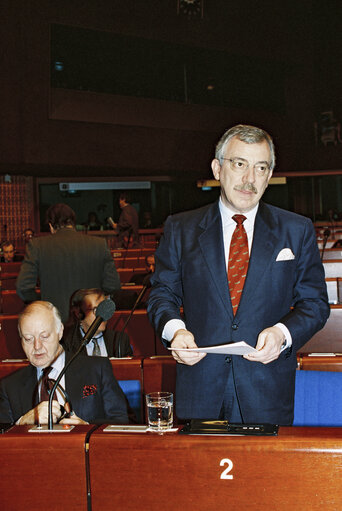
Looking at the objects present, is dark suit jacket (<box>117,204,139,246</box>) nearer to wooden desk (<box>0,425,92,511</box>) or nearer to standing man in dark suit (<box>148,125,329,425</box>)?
standing man in dark suit (<box>148,125,329,425</box>)

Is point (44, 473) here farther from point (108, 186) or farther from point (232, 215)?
point (108, 186)

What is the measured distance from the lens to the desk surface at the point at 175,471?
3.93ft

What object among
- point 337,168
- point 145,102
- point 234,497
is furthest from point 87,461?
point 337,168

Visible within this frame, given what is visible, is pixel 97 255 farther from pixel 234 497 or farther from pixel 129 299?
pixel 234 497

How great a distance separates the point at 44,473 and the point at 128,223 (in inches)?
335

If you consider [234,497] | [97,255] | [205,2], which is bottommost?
[234,497]

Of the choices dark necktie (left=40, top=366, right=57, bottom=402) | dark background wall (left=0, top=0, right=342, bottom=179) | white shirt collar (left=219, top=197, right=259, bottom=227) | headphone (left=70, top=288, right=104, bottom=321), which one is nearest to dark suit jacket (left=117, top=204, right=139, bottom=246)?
dark background wall (left=0, top=0, right=342, bottom=179)

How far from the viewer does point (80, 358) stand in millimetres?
2303

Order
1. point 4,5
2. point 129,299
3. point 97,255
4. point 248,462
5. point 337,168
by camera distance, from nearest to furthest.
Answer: point 248,462 < point 97,255 < point 129,299 < point 4,5 < point 337,168

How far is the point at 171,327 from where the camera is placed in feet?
5.58

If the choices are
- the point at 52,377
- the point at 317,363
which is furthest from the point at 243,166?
the point at 317,363

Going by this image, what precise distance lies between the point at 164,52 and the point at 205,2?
1.50 metres

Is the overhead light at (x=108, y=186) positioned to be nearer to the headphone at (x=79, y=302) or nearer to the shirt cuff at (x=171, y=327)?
the headphone at (x=79, y=302)

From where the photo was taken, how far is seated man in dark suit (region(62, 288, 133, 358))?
328 cm
